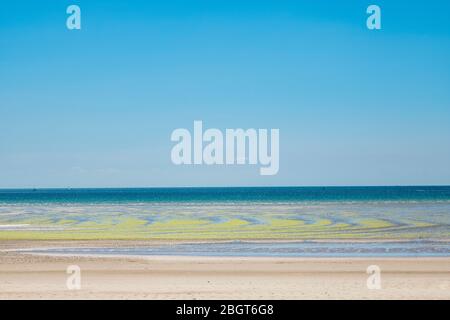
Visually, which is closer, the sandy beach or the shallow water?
the sandy beach

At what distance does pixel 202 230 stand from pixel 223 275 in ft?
64.8

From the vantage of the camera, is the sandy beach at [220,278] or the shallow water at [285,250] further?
the shallow water at [285,250]

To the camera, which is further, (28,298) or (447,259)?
(447,259)

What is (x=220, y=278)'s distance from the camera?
19.2 meters

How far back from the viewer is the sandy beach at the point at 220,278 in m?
16.1

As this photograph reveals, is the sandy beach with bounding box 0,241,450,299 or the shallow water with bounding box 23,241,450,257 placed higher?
the sandy beach with bounding box 0,241,450,299

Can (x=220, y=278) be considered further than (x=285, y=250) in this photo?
No

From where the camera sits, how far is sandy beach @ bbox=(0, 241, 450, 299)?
52.7 feet

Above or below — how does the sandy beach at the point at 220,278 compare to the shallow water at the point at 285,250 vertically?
above
